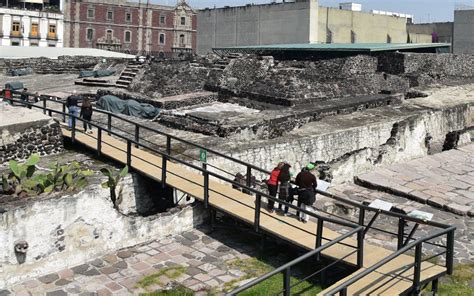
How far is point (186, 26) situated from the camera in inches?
2753

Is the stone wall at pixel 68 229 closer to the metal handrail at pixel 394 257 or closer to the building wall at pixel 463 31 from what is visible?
the metal handrail at pixel 394 257

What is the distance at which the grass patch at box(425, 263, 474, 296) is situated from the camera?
25.5 feet

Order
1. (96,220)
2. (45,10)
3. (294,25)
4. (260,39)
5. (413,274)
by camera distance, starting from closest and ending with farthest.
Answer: (413,274) → (96,220) → (294,25) → (260,39) → (45,10)

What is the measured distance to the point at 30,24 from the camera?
182 feet

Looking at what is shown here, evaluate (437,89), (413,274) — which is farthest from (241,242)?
(437,89)

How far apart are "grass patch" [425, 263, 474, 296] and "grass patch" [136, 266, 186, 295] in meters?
3.73

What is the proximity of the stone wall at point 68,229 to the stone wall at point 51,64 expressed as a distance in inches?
896

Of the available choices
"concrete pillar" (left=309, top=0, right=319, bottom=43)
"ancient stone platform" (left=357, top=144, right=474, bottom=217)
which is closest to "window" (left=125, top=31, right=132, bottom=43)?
"concrete pillar" (left=309, top=0, right=319, bottom=43)

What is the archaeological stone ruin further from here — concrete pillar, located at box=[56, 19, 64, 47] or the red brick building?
the red brick building

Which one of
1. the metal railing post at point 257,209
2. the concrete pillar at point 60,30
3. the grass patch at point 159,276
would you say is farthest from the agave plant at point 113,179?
the concrete pillar at point 60,30

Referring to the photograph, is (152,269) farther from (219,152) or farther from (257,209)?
(219,152)

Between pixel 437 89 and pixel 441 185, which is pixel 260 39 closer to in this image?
pixel 437 89

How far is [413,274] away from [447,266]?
68 cm

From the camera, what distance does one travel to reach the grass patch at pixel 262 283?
25.8ft
